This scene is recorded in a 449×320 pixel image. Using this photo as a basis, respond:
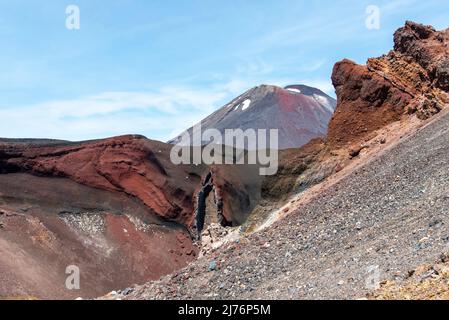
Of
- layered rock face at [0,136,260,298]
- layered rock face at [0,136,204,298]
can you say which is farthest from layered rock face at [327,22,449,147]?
layered rock face at [0,136,204,298]

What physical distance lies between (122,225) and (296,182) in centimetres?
819

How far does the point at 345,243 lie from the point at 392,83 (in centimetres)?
1400

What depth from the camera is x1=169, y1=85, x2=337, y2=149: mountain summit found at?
278ft

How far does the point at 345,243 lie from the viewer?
12344mm

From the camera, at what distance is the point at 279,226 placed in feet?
52.9

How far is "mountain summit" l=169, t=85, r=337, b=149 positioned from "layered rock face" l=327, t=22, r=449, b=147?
170ft

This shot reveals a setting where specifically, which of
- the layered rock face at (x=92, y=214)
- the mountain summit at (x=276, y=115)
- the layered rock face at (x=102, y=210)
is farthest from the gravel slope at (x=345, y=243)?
the mountain summit at (x=276, y=115)

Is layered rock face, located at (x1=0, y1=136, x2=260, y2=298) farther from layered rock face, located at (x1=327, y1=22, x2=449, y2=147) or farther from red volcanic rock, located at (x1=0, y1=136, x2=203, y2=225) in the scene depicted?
layered rock face, located at (x1=327, y1=22, x2=449, y2=147)

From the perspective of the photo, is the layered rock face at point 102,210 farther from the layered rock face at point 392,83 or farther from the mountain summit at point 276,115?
the mountain summit at point 276,115

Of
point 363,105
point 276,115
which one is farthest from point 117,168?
point 276,115

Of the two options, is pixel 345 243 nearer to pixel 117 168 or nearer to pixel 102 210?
pixel 102 210

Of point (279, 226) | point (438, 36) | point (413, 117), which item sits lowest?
point (279, 226)

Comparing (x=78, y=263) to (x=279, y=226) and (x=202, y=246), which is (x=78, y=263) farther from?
(x=279, y=226)

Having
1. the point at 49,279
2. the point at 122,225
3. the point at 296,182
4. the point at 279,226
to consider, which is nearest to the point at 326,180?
the point at 296,182
